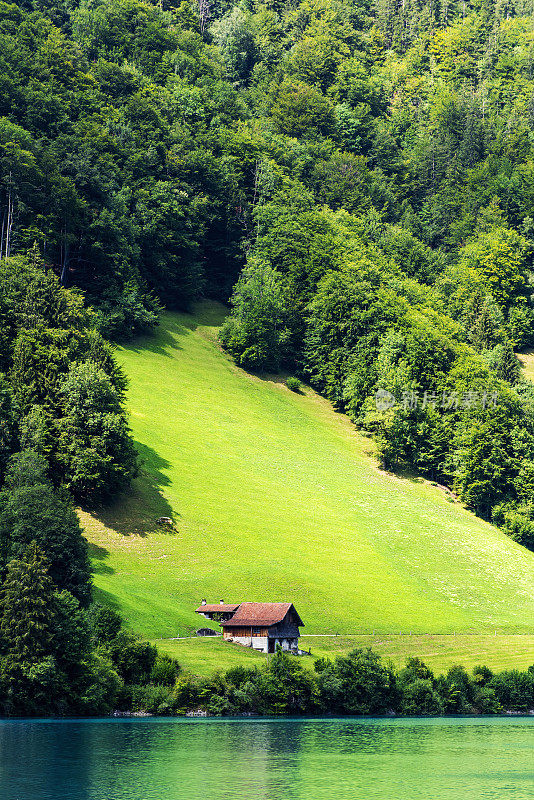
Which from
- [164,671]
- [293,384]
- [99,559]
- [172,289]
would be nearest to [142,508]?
[99,559]

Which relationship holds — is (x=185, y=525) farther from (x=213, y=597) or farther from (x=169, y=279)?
(x=169, y=279)

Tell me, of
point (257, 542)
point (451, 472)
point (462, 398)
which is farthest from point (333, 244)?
point (257, 542)

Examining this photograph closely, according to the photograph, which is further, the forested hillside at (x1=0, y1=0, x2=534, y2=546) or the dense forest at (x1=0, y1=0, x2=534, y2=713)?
the forested hillside at (x1=0, y1=0, x2=534, y2=546)

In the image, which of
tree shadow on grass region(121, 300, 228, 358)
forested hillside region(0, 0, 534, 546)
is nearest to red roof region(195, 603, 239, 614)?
forested hillside region(0, 0, 534, 546)

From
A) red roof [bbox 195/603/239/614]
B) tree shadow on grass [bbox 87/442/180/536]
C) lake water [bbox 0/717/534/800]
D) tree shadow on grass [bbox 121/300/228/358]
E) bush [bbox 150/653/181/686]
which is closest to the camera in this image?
lake water [bbox 0/717/534/800]

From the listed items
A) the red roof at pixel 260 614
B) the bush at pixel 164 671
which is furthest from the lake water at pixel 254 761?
the red roof at pixel 260 614

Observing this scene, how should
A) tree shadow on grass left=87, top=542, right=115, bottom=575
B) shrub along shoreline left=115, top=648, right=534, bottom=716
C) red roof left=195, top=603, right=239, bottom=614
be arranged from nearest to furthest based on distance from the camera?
1. shrub along shoreline left=115, top=648, right=534, bottom=716
2. red roof left=195, top=603, right=239, bottom=614
3. tree shadow on grass left=87, top=542, right=115, bottom=575

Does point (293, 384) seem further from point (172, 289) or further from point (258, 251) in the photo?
point (258, 251)

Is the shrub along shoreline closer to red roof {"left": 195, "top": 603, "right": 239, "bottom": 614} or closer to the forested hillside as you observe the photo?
red roof {"left": 195, "top": 603, "right": 239, "bottom": 614}
